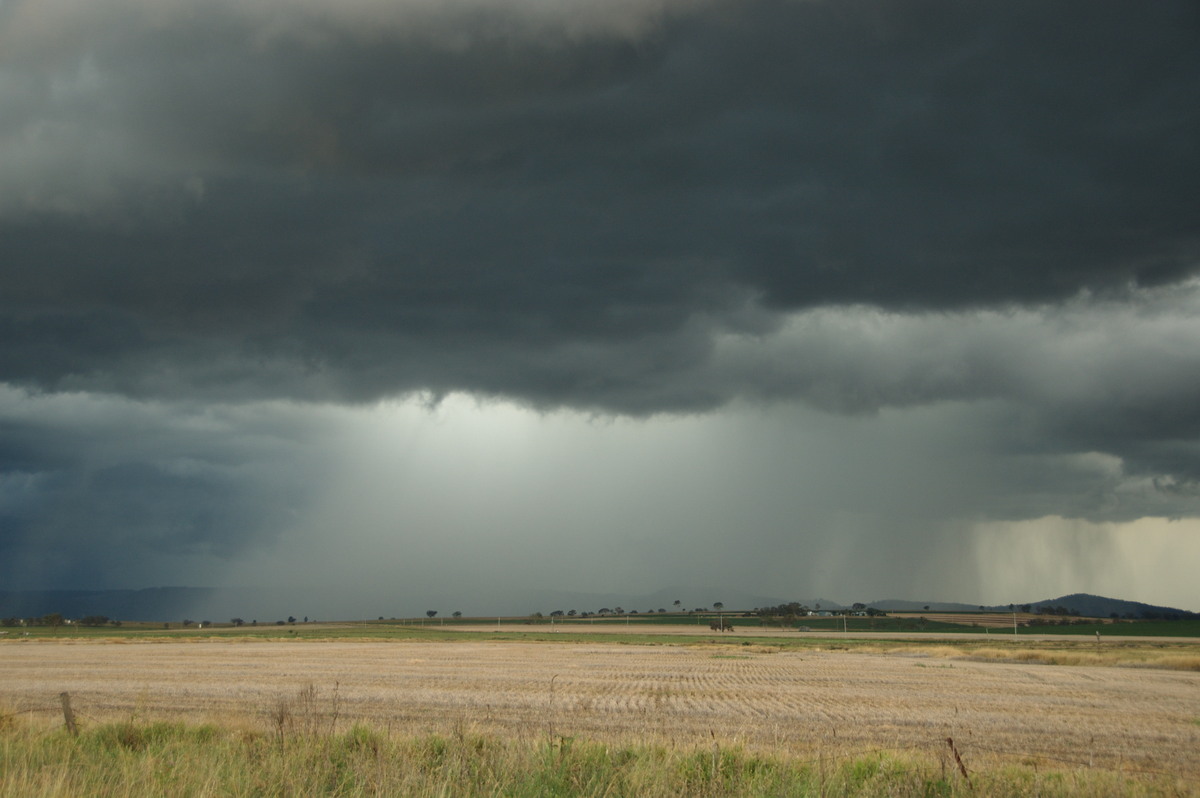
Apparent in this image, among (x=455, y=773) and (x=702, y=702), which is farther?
(x=702, y=702)

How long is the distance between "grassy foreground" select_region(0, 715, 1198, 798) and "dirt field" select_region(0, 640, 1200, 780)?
1.18 metres

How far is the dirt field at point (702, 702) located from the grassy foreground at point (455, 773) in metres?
1.18

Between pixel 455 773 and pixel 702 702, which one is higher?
pixel 455 773

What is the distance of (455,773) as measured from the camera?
1223 cm

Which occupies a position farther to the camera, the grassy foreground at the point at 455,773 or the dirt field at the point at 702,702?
the dirt field at the point at 702,702

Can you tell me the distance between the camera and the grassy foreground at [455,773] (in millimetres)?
11672

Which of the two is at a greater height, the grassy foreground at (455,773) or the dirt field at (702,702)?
the grassy foreground at (455,773)

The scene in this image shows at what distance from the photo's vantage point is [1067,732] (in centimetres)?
2933

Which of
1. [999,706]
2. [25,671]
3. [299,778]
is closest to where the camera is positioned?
[299,778]

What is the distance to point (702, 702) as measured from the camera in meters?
37.7

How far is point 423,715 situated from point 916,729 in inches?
679

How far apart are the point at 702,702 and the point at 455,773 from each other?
27558mm

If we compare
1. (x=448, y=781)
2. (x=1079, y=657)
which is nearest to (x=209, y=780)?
(x=448, y=781)

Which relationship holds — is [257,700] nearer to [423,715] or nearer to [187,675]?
[423,715]
